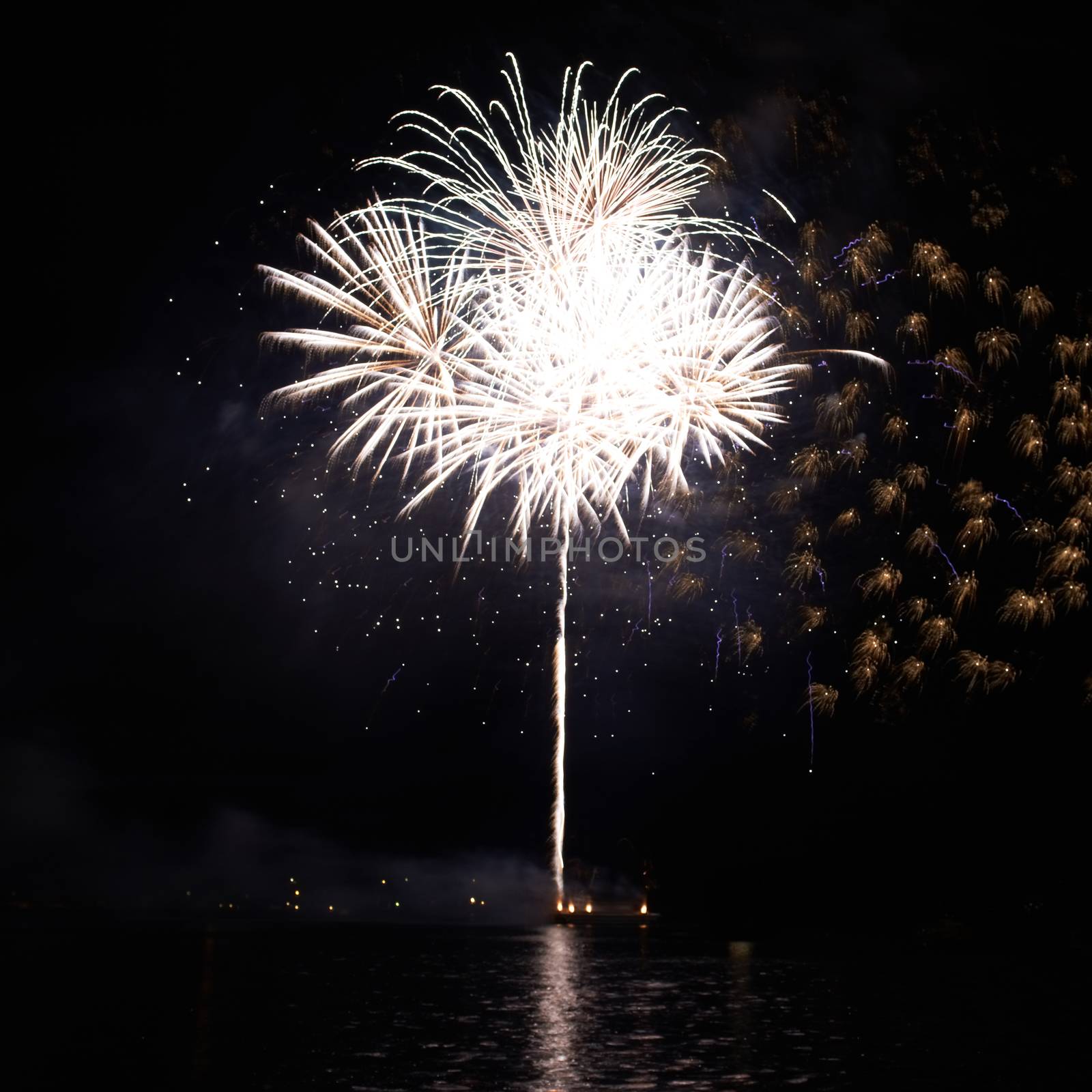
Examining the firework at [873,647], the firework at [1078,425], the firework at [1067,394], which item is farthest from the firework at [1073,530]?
the firework at [873,647]

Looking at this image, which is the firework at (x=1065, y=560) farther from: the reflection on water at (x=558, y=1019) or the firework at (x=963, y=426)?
the reflection on water at (x=558, y=1019)

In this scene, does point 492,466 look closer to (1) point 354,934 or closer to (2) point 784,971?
(2) point 784,971

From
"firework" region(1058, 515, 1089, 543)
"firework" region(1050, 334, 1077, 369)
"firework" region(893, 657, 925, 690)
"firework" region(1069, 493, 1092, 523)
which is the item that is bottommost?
"firework" region(893, 657, 925, 690)

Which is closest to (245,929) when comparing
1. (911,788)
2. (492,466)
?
(911,788)

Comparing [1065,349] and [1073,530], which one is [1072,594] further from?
[1065,349]

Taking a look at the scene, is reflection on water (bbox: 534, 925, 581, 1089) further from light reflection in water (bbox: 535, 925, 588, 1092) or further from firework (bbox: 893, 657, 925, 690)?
firework (bbox: 893, 657, 925, 690)

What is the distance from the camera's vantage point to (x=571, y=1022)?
20.6 meters

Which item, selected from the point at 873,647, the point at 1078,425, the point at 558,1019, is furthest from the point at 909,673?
the point at 558,1019

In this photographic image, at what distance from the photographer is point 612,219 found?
25734 millimetres

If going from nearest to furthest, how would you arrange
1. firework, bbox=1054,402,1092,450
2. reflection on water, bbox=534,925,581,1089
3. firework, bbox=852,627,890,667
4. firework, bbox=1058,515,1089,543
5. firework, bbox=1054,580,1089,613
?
reflection on water, bbox=534,925,581,1089 → firework, bbox=1054,402,1092,450 → firework, bbox=1058,515,1089,543 → firework, bbox=1054,580,1089,613 → firework, bbox=852,627,890,667

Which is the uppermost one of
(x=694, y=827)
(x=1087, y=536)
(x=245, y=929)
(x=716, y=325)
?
(x=716, y=325)

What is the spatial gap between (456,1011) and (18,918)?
7566 centimetres

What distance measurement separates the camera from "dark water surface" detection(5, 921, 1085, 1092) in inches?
588

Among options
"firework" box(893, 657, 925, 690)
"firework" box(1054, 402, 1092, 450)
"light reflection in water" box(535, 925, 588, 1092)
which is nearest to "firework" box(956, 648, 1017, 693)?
"firework" box(893, 657, 925, 690)
